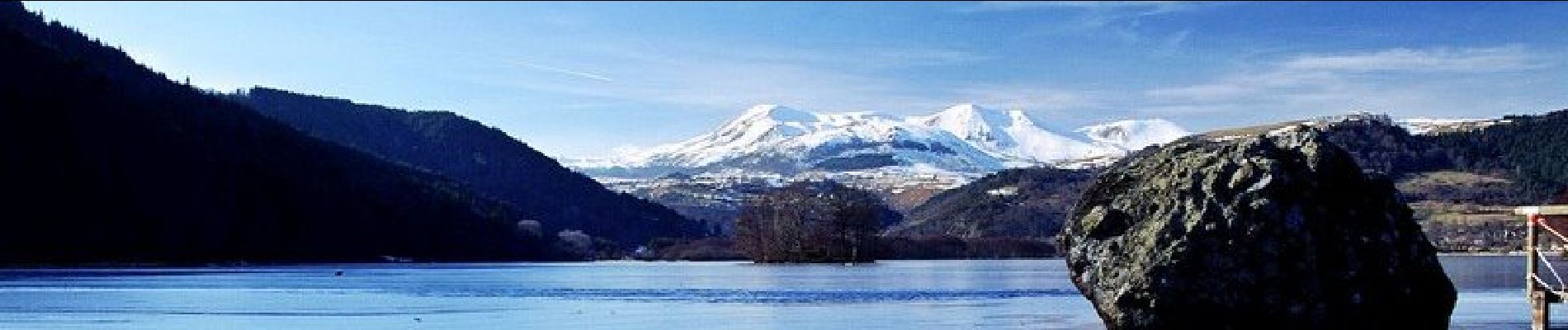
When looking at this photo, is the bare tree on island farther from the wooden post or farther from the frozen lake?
the wooden post

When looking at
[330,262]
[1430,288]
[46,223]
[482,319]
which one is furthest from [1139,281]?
[330,262]

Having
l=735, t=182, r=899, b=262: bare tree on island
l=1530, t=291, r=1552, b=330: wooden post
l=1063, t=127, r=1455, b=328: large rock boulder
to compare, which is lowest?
l=735, t=182, r=899, b=262: bare tree on island

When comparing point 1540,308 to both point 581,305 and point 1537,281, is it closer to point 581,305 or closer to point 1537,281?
point 1537,281

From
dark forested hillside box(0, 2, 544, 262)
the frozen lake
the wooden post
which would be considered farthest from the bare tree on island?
the wooden post

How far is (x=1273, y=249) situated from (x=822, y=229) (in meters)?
155

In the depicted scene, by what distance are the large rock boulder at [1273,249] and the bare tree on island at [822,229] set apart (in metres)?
148

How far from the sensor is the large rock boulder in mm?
30719

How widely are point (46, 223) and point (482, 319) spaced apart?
388 feet

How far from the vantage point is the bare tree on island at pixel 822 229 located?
181875 mm

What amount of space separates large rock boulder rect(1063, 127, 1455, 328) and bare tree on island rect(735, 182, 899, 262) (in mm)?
147768

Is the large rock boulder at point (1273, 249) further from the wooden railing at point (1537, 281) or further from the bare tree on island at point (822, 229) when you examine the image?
the bare tree on island at point (822, 229)

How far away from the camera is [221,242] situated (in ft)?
580

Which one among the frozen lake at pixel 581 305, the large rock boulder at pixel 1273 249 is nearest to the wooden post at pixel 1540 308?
the frozen lake at pixel 581 305

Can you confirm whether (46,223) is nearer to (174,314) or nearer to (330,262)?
(330,262)
